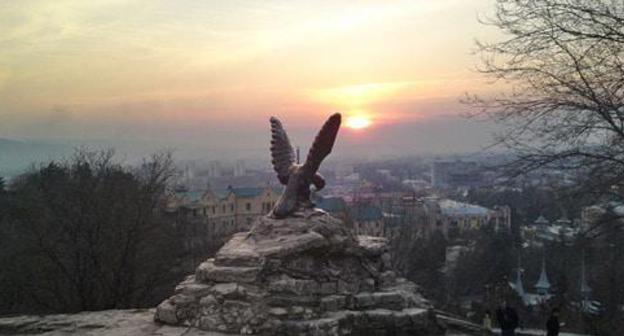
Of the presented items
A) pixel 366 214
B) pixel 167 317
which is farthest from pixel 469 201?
pixel 167 317

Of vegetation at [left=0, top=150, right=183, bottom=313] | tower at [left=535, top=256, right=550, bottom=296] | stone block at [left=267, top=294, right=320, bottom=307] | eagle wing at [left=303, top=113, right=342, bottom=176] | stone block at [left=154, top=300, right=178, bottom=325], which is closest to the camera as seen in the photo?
stone block at [left=267, top=294, right=320, bottom=307]

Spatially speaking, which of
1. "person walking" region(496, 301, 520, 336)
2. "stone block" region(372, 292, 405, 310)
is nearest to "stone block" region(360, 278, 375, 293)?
"stone block" region(372, 292, 405, 310)

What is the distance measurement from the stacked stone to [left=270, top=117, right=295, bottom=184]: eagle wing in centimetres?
129

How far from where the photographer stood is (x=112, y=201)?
17.4 metres

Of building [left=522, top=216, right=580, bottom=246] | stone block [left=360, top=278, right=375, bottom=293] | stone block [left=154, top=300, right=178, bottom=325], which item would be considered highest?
stone block [left=360, top=278, right=375, bottom=293]

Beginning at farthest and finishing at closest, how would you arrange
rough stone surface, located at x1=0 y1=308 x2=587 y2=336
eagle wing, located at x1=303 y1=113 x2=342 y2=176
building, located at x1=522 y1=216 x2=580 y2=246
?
building, located at x1=522 y1=216 x2=580 y2=246 < eagle wing, located at x1=303 y1=113 x2=342 y2=176 < rough stone surface, located at x1=0 y1=308 x2=587 y2=336

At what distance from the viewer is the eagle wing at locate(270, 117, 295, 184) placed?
11.8 metres

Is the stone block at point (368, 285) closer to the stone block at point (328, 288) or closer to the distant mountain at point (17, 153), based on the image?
the stone block at point (328, 288)

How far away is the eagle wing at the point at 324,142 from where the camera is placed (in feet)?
36.6

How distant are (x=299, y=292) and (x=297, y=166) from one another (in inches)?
117

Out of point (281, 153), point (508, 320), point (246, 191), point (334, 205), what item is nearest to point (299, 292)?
point (281, 153)

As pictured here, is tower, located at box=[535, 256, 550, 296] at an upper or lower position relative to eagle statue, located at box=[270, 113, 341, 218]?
lower

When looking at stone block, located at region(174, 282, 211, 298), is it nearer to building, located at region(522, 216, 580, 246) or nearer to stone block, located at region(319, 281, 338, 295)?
stone block, located at region(319, 281, 338, 295)

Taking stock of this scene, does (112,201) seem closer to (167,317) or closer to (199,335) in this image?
(167,317)
